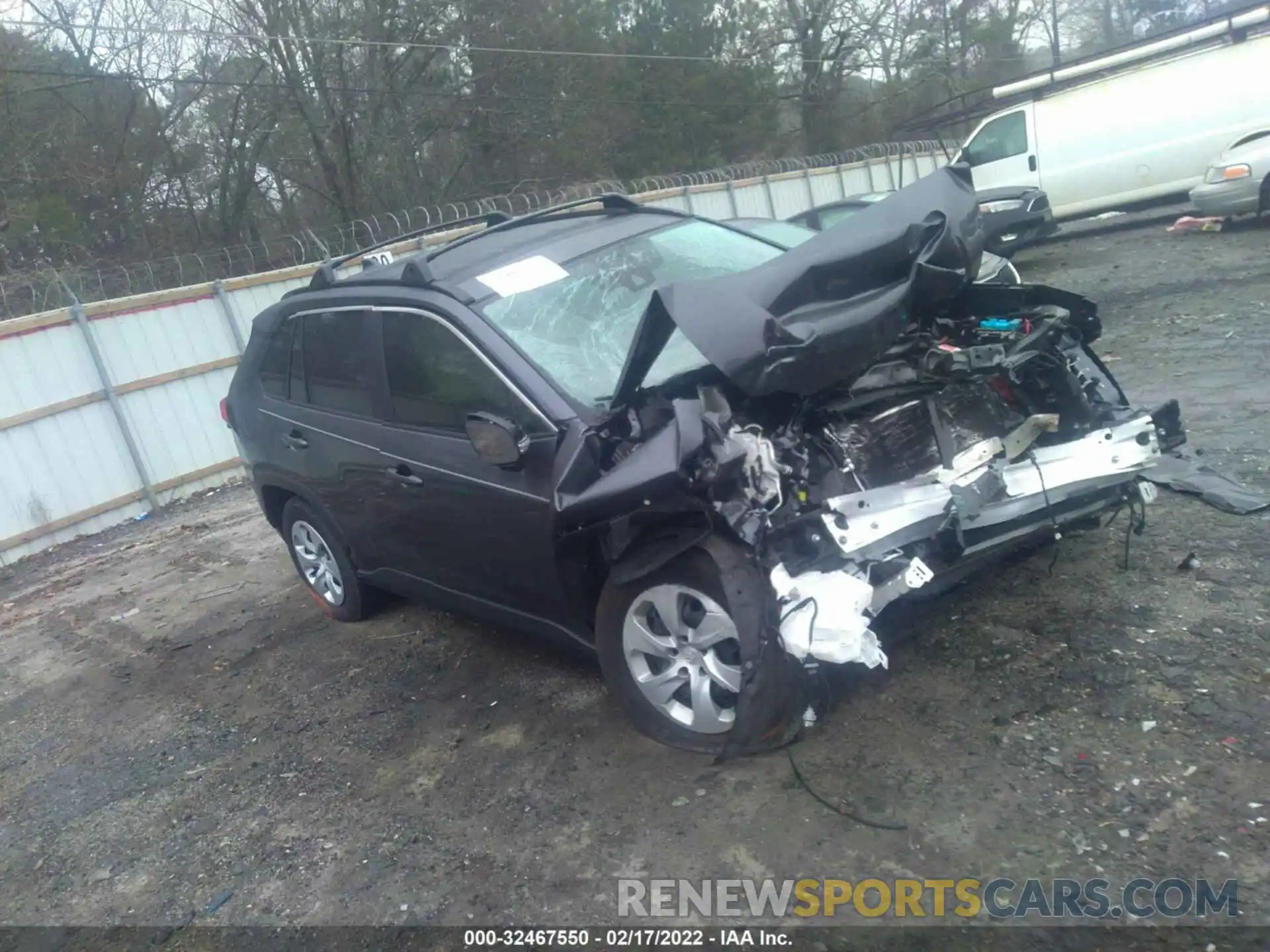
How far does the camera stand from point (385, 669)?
5.00 metres

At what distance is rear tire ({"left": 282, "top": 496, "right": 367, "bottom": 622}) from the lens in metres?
5.30

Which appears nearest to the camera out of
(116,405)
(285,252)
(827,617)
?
(827,617)

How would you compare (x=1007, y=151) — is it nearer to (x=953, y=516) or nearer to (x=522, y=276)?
(x=522, y=276)

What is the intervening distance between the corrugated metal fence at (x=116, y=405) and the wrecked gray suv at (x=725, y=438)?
19.9 ft

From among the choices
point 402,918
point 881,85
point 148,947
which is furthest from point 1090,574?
point 881,85

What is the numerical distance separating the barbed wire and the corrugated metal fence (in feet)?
1.97

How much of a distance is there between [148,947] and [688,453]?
2.42 metres

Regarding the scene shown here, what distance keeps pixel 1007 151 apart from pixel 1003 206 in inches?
113

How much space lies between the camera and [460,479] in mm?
4035

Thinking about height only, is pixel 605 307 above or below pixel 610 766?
above

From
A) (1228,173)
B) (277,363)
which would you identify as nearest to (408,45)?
(1228,173)

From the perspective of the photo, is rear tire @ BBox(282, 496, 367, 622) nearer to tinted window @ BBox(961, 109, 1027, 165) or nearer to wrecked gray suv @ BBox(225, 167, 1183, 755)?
wrecked gray suv @ BBox(225, 167, 1183, 755)

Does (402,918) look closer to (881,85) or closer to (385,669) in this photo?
(385,669)

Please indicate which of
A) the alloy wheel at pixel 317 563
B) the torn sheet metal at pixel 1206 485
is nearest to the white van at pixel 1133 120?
the torn sheet metal at pixel 1206 485
